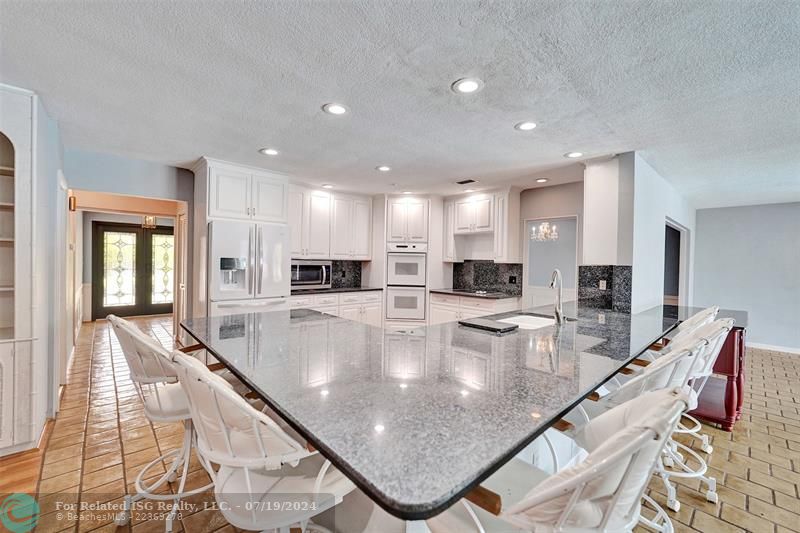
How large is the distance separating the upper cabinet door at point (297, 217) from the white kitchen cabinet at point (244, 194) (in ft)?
1.28

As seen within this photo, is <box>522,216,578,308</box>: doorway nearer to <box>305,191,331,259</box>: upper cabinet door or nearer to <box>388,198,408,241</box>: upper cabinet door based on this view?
<box>388,198,408,241</box>: upper cabinet door

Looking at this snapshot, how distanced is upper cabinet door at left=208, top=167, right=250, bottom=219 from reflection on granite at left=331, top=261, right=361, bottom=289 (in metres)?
1.82

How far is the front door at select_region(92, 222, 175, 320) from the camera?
7.05m

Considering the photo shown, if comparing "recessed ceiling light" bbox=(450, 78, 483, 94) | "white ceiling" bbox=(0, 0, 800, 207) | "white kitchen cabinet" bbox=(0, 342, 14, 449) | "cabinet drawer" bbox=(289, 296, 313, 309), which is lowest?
"white kitchen cabinet" bbox=(0, 342, 14, 449)

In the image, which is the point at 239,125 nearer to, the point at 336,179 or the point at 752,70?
the point at 336,179

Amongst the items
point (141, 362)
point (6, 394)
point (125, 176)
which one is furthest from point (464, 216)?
point (6, 394)

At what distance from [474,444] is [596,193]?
10.6 ft

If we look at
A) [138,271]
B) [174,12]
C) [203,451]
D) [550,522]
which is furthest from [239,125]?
[138,271]

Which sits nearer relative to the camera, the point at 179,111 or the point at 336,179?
the point at 179,111

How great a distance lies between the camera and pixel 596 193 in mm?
3293

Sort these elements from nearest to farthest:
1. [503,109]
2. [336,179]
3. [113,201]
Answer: [503,109] → [336,179] → [113,201]

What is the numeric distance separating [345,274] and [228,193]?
2.25 meters

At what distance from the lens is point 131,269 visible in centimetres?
745

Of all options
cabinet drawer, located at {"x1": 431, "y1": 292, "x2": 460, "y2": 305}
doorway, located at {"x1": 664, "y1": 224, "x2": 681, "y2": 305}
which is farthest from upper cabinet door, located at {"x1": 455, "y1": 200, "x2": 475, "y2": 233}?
doorway, located at {"x1": 664, "y1": 224, "x2": 681, "y2": 305}
